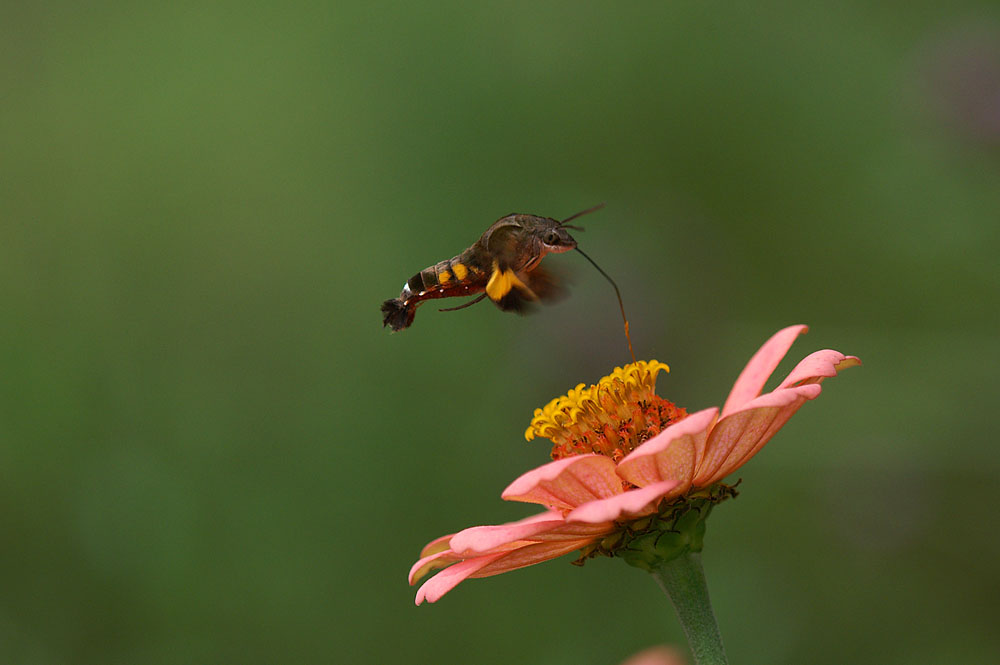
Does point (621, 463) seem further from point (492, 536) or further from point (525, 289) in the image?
point (525, 289)

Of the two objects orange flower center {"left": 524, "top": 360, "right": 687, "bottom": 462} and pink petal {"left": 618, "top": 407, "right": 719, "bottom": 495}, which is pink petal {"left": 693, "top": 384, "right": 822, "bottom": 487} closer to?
pink petal {"left": 618, "top": 407, "right": 719, "bottom": 495}

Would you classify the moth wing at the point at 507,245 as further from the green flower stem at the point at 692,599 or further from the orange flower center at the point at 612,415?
the green flower stem at the point at 692,599

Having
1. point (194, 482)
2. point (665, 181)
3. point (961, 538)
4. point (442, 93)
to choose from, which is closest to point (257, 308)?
point (194, 482)

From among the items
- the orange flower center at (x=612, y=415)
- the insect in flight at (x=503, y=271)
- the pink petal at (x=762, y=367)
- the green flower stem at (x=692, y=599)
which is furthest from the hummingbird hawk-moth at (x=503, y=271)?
the green flower stem at (x=692, y=599)

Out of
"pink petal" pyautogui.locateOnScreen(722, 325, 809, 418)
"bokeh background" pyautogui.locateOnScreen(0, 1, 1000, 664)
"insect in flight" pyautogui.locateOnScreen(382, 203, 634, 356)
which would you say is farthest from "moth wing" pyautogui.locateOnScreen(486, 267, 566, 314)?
"pink petal" pyautogui.locateOnScreen(722, 325, 809, 418)

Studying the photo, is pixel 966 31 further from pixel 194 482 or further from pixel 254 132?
pixel 254 132

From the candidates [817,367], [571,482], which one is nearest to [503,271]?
[571,482]

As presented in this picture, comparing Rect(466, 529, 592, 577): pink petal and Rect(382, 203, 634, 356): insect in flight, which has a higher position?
Rect(382, 203, 634, 356): insect in flight
